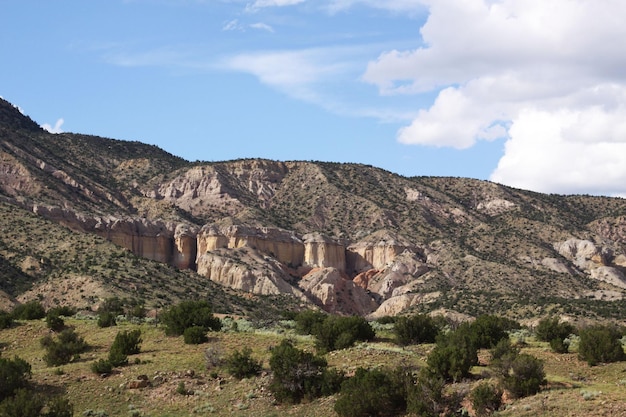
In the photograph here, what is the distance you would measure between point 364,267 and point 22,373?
102118mm

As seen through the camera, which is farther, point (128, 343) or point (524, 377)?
point (128, 343)

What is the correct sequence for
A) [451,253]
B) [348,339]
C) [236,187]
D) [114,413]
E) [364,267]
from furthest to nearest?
1. [236,187]
2. [364,267]
3. [451,253]
4. [348,339]
5. [114,413]

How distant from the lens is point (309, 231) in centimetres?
13938

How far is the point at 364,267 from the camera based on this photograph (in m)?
134

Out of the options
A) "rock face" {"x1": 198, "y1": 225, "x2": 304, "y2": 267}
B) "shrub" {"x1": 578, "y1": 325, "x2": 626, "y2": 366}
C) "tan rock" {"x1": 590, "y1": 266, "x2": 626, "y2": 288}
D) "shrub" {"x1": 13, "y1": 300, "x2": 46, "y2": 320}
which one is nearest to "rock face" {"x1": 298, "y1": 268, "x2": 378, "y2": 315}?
"rock face" {"x1": 198, "y1": 225, "x2": 304, "y2": 267}

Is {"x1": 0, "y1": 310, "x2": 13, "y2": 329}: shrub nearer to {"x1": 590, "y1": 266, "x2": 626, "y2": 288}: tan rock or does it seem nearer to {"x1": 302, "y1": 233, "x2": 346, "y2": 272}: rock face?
{"x1": 302, "y1": 233, "x2": 346, "y2": 272}: rock face

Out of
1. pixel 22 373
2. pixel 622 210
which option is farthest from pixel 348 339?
pixel 622 210

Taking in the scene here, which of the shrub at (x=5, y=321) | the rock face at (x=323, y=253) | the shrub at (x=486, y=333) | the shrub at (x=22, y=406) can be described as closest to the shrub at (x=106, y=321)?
the shrub at (x=5, y=321)

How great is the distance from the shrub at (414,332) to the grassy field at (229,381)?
27.2 inches

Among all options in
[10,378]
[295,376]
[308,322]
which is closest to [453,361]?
[295,376]

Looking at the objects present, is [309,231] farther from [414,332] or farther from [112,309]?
[414,332]

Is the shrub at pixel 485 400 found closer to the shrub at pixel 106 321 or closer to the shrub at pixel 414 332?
the shrub at pixel 414 332

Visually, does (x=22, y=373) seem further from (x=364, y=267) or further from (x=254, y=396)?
(x=364, y=267)

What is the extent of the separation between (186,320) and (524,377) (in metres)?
19.7
